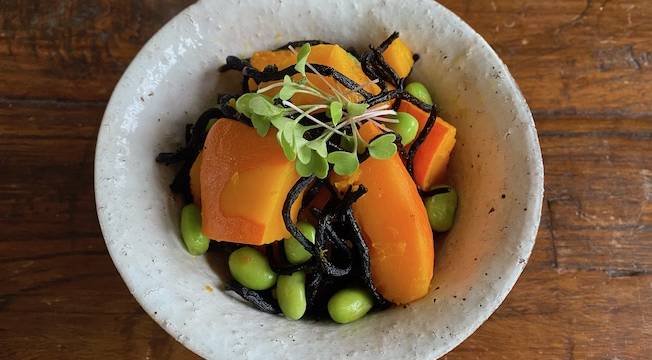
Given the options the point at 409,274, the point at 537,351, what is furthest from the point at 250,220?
the point at 537,351

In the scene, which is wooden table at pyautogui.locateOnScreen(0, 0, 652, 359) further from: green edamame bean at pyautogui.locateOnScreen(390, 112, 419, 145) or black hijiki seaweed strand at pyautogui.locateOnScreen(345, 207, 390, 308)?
green edamame bean at pyautogui.locateOnScreen(390, 112, 419, 145)

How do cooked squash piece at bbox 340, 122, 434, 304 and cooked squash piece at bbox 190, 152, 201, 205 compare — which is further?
cooked squash piece at bbox 190, 152, 201, 205

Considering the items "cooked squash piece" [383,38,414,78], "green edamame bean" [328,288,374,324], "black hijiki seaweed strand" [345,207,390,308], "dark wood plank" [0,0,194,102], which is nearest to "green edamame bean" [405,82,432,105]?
"cooked squash piece" [383,38,414,78]

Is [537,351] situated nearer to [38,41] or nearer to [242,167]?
[242,167]

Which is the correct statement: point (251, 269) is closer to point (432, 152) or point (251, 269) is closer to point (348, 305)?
point (348, 305)

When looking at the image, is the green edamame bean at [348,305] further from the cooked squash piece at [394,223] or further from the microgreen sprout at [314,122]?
the microgreen sprout at [314,122]

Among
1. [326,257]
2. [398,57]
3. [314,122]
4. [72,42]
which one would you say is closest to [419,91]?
[398,57]

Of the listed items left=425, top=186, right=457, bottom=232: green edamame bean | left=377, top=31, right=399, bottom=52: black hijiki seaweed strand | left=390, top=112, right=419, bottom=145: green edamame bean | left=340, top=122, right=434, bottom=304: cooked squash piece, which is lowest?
left=425, top=186, right=457, bottom=232: green edamame bean
